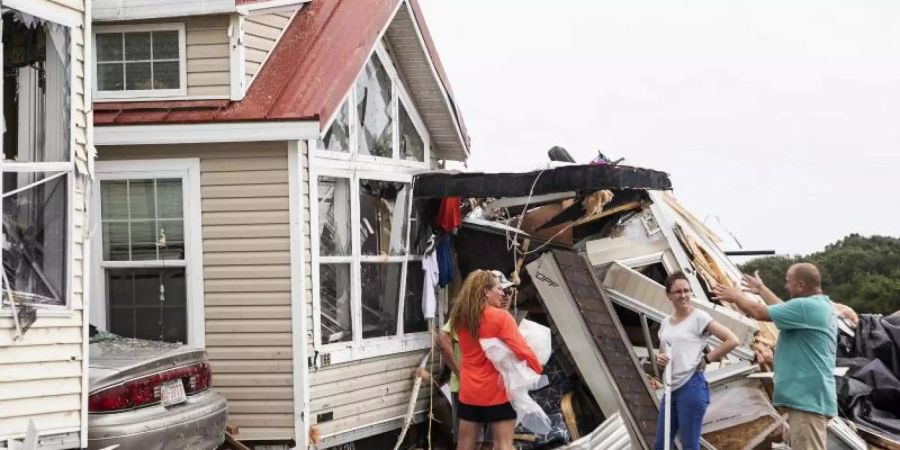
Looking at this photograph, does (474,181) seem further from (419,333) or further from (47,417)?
(47,417)

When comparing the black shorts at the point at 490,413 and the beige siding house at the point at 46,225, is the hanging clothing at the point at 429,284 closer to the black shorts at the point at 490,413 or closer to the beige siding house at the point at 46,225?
A: the black shorts at the point at 490,413

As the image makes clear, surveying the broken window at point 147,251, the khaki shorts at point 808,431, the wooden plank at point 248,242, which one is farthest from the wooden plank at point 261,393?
the khaki shorts at point 808,431

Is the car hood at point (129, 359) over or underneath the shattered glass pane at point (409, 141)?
underneath

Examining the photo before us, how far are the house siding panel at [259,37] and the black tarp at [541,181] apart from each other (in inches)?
85.5

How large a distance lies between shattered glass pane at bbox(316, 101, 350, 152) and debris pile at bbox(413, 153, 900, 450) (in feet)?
3.86

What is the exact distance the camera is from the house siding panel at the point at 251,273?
9.72 m

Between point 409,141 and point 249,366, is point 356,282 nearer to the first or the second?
point 249,366

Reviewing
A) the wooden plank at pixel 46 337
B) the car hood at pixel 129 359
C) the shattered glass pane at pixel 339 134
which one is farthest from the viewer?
the shattered glass pane at pixel 339 134

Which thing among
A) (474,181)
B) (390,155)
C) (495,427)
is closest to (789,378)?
(495,427)

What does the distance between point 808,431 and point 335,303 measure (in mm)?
4284

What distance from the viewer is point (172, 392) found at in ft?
25.5

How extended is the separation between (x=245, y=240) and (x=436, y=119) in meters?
3.38

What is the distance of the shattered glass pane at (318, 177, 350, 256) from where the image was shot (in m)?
10.3

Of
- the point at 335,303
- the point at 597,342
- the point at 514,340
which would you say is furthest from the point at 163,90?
the point at 597,342
